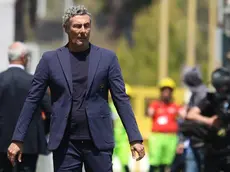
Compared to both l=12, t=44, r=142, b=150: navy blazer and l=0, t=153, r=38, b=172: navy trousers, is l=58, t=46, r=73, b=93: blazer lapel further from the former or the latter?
l=0, t=153, r=38, b=172: navy trousers

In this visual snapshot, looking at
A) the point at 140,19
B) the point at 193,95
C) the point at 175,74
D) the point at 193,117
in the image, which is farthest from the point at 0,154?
the point at 140,19

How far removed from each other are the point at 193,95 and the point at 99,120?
5.29 m

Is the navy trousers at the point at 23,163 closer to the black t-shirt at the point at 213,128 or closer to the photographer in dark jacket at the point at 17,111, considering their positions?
the photographer in dark jacket at the point at 17,111

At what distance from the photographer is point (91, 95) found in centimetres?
797

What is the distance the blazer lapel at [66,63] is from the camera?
796 cm

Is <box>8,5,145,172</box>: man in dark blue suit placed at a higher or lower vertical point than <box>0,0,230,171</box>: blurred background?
higher

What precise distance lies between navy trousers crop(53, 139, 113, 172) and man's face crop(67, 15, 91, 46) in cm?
79

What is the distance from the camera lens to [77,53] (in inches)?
318

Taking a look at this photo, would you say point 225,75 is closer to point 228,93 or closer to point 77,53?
point 228,93

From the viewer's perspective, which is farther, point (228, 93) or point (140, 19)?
point (140, 19)

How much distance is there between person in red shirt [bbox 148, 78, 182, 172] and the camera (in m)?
17.1

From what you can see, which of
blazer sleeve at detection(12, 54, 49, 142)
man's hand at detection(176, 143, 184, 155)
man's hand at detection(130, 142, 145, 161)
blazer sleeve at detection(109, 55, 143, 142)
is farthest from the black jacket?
man's hand at detection(176, 143, 184, 155)

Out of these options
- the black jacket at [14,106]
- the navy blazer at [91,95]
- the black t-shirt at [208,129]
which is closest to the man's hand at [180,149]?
the black t-shirt at [208,129]

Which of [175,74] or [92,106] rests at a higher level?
[92,106]
